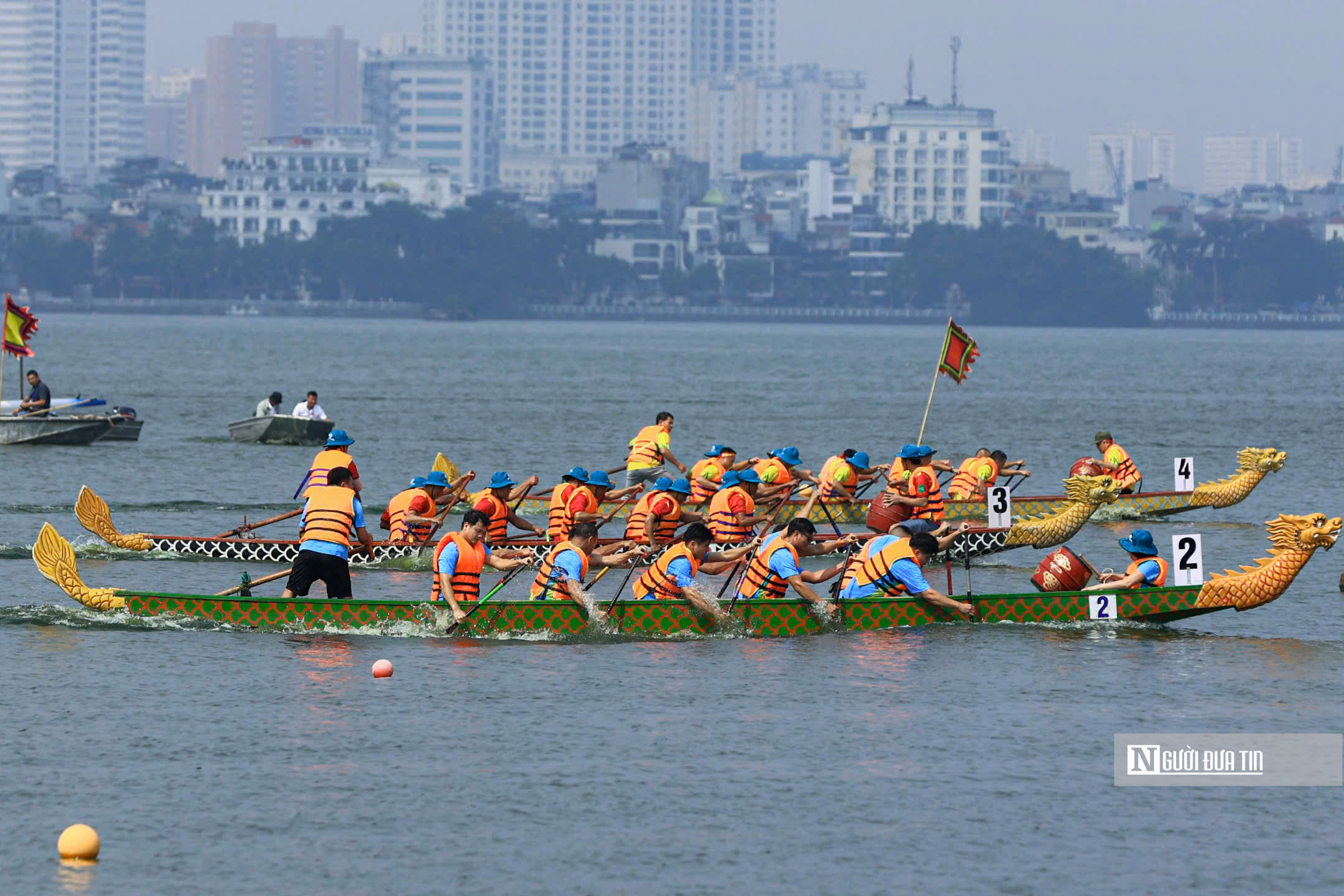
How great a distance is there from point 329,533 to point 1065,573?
9473 mm

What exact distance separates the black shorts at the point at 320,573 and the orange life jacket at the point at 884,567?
6.46 m

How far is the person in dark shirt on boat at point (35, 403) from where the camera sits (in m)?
54.0

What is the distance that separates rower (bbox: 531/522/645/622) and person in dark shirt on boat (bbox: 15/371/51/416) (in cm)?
3141

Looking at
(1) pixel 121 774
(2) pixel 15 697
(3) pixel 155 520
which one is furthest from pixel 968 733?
(3) pixel 155 520

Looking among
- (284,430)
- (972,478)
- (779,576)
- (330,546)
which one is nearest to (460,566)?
(330,546)

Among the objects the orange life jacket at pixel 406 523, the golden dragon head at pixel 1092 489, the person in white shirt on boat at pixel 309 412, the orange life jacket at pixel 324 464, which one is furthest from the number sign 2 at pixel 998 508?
the person in white shirt on boat at pixel 309 412

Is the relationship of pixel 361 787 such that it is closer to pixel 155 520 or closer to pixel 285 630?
pixel 285 630

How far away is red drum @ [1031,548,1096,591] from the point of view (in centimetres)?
2700

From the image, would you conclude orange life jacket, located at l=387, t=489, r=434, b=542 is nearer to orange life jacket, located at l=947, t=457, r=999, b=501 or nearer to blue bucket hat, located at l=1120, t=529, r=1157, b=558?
orange life jacket, located at l=947, t=457, r=999, b=501

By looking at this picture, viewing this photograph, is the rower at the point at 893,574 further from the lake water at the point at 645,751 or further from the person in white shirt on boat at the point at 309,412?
the person in white shirt on boat at the point at 309,412

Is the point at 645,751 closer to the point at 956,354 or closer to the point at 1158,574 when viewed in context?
the point at 1158,574

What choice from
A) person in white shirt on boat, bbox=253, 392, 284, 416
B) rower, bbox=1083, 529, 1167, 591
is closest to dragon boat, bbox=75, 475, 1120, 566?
rower, bbox=1083, 529, 1167, 591

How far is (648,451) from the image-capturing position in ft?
125

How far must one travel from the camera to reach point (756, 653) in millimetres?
25609
